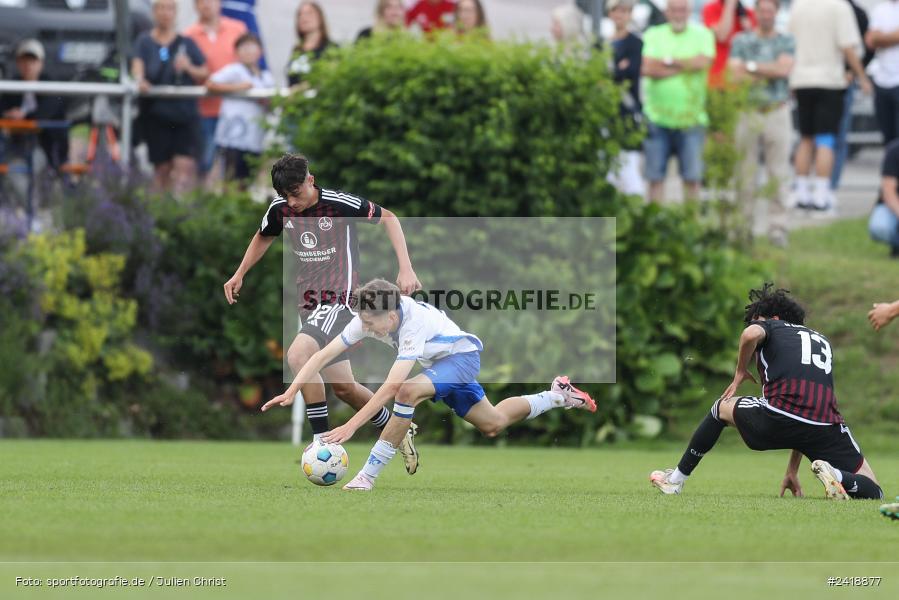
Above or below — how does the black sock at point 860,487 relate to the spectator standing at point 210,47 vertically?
below

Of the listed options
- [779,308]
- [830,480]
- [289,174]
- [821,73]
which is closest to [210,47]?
[821,73]

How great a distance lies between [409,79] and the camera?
17.4 metres

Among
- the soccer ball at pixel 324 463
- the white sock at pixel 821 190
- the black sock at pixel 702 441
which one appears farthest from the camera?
the white sock at pixel 821 190

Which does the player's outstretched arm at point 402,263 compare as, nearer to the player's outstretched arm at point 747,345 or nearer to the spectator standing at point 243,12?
the player's outstretched arm at point 747,345

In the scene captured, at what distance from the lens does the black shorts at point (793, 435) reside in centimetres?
1017

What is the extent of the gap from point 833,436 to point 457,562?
4144 millimetres

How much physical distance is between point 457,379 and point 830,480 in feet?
8.18

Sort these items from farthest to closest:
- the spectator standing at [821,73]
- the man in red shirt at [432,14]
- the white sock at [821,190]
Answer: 1. the white sock at [821,190]
2. the spectator standing at [821,73]
3. the man in red shirt at [432,14]

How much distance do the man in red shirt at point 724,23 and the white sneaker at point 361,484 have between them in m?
10.5

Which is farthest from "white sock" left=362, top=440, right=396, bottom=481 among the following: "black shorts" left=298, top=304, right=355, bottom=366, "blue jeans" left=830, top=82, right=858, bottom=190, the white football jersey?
"blue jeans" left=830, top=82, right=858, bottom=190

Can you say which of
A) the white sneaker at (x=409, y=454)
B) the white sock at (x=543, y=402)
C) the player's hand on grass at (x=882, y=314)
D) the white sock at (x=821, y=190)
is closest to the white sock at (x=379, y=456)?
the white sneaker at (x=409, y=454)

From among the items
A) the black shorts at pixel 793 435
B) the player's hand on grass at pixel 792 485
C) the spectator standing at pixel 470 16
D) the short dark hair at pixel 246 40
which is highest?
the spectator standing at pixel 470 16

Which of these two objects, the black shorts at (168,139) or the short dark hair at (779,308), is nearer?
the short dark hair at (779,308)

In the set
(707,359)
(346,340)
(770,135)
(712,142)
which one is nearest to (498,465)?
(346,340)
